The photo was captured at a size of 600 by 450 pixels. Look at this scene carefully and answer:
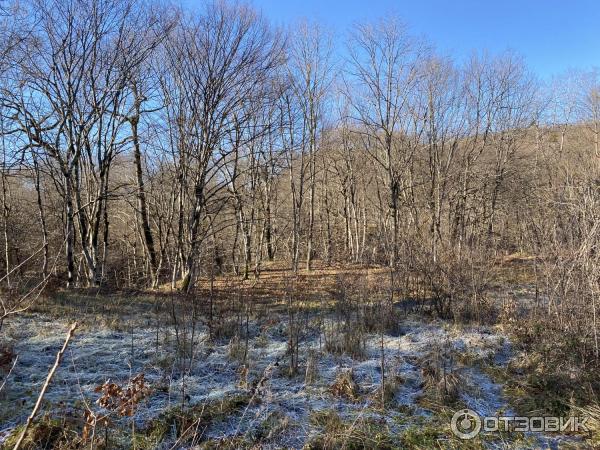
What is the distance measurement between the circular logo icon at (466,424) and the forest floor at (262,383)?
7 cm

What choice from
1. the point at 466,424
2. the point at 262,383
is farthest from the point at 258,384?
the point at 466,424

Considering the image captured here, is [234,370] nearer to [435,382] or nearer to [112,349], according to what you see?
[112,349]

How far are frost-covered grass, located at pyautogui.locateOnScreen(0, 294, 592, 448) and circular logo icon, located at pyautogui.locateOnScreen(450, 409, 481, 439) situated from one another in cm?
10

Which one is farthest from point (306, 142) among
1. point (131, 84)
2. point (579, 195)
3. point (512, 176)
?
point (579, 195)

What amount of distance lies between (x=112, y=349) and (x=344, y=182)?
1926 centimetres

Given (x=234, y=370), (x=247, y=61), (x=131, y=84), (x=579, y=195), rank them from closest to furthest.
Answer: (x=234, y=370), (x=579, y=195), (x=247, y=61), (x=131, y=84)

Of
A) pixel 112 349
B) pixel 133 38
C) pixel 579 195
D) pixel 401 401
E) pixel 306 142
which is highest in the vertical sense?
pixel 133 38

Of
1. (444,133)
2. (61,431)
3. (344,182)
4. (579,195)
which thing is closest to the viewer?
(61,431)

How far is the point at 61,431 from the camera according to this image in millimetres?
3473

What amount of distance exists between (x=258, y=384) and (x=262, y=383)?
0.73 ft
